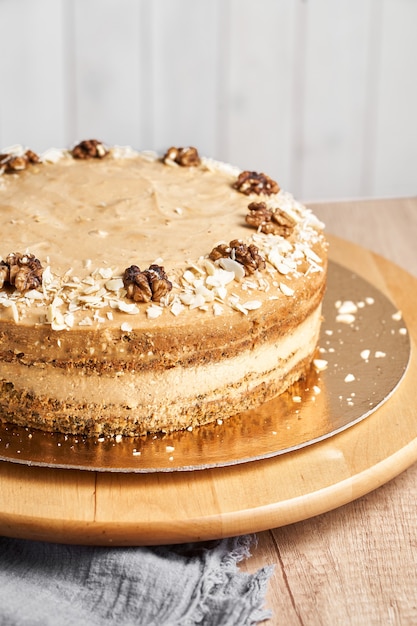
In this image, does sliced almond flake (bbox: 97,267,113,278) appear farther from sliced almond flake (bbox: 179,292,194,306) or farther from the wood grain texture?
the wood grain texture

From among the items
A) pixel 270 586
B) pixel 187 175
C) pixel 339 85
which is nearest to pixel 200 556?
pixel 270 586

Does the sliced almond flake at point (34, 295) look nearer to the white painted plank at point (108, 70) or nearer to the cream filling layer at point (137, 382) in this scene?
the cream filling layer at point (137, 382)

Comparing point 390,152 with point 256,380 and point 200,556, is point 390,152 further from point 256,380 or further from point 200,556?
point 200,556

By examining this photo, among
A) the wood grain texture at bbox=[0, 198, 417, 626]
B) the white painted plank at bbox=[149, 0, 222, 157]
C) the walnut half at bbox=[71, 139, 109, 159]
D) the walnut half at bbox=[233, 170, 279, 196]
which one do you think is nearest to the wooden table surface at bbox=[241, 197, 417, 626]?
the wood grain texture at bbox=[0, 198, 417, 626]

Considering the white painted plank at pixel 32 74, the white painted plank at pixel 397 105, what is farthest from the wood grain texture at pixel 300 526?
the white painted plank at pixel 397 105

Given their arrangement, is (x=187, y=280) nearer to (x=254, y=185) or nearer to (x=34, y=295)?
(x=34, y=295)

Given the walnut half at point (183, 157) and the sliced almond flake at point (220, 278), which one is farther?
the walnut half at point (183, 157)

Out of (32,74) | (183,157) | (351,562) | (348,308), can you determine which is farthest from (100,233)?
(32,74)
